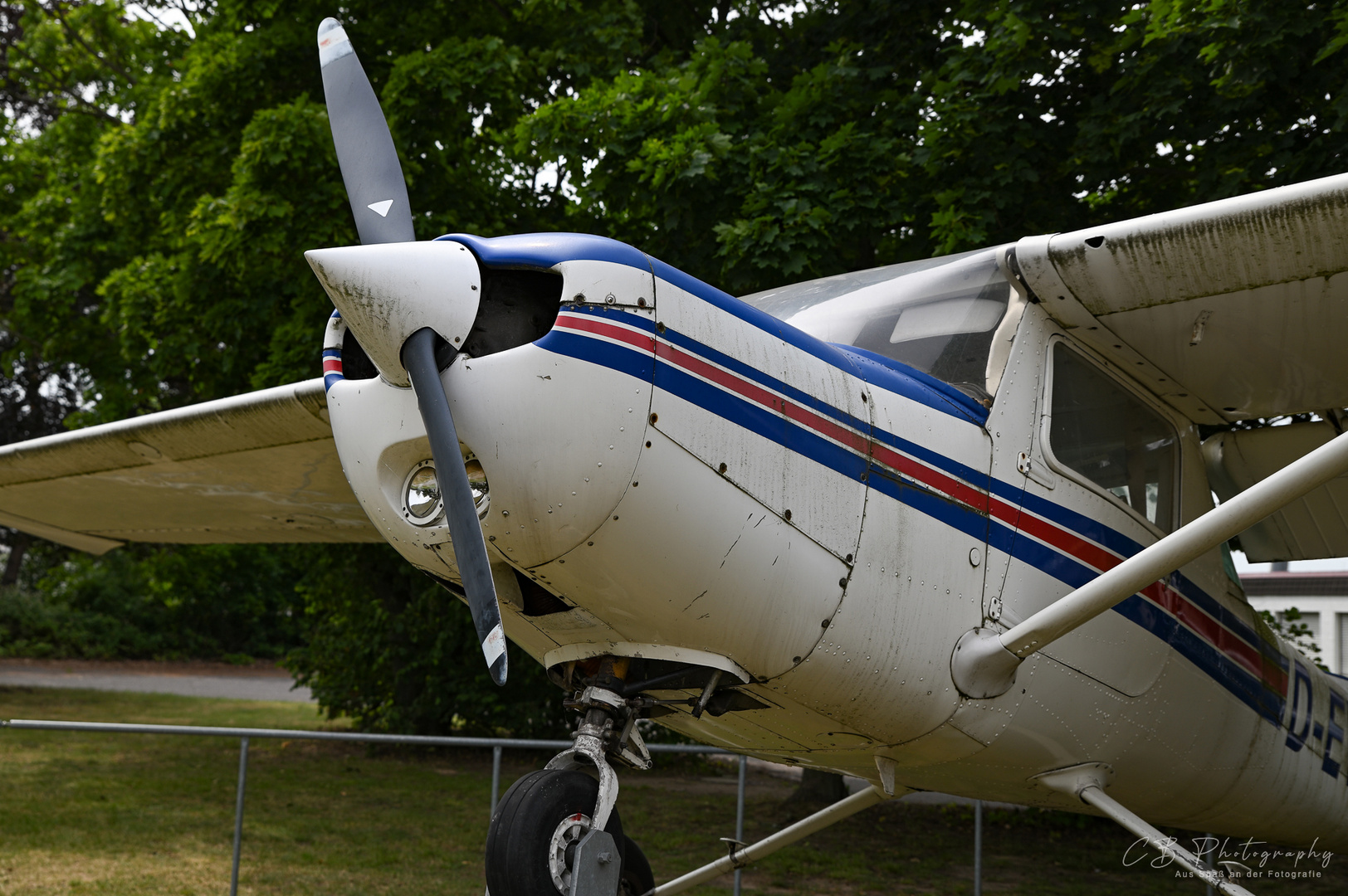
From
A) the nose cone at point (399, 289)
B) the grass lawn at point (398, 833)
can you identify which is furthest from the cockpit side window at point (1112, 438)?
the grass lawn at point (398, 833)

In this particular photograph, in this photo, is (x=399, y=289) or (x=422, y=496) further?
(x=422, y=496)

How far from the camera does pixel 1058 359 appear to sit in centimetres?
396

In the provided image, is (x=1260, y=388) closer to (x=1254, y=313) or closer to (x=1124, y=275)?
(x=1254, y=313)

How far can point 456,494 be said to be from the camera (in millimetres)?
2545

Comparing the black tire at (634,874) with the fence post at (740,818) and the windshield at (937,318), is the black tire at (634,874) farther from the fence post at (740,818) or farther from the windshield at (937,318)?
the fence post at (740,818)

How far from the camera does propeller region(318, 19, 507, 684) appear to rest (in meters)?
2.52

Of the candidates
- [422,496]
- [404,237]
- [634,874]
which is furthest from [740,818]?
[404,237]

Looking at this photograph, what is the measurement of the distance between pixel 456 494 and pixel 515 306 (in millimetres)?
494

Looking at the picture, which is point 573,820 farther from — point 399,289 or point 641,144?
point 641,144

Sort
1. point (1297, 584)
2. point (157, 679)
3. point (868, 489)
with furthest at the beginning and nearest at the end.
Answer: point (157, 679), point (1297, 584), point (868, 489)

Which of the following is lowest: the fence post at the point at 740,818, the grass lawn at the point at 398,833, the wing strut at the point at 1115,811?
the grass lawn at the point at 398,833

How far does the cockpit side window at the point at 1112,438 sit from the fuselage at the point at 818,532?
3 centimetres

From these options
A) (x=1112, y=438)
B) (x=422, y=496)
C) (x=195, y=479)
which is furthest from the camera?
(x=195, y=479)

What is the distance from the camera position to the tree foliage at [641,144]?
25.7 feet
